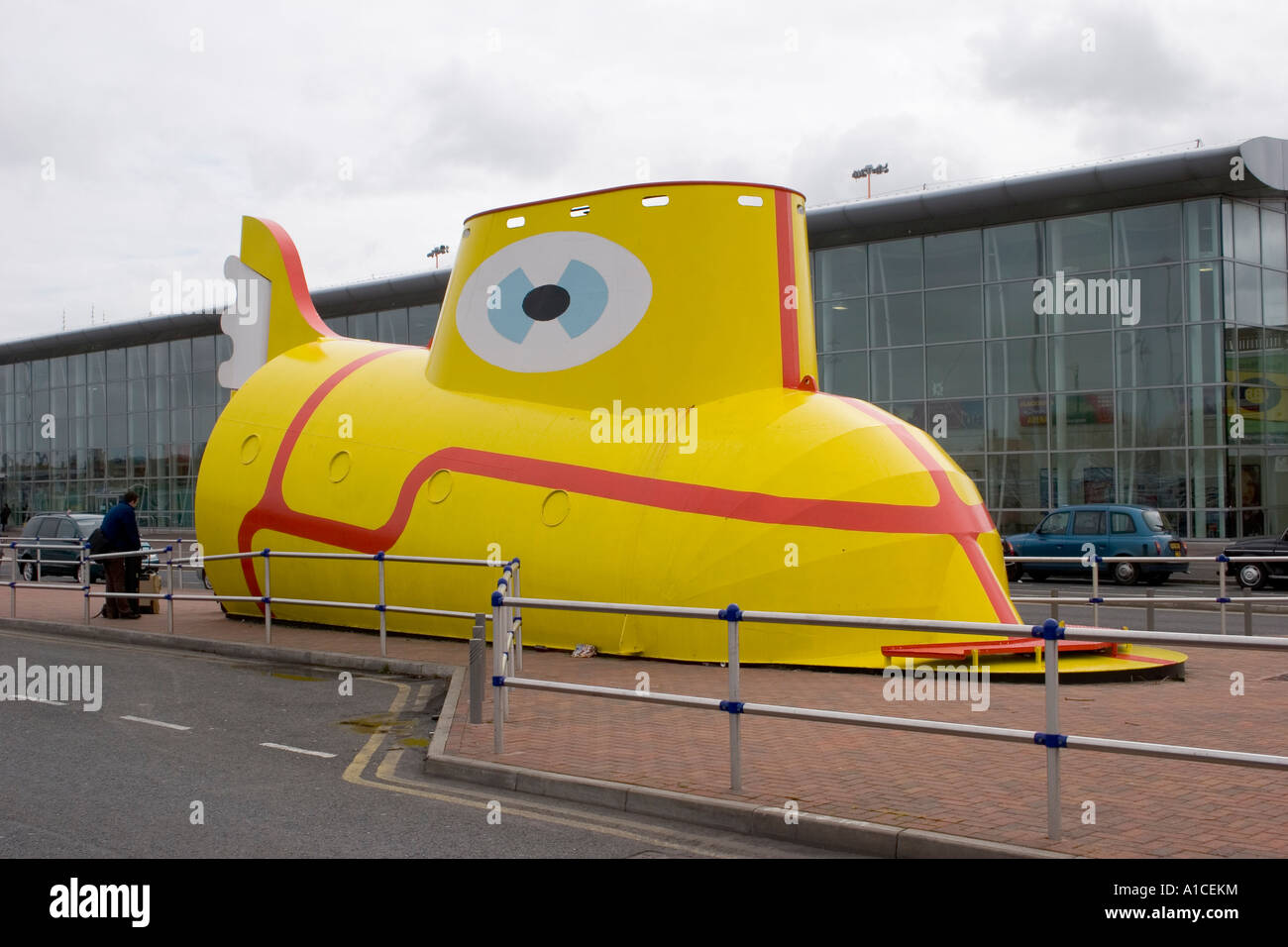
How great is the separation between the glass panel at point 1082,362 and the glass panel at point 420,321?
909 inches

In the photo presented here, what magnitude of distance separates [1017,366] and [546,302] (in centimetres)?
2252

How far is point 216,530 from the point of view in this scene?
56.3 feet

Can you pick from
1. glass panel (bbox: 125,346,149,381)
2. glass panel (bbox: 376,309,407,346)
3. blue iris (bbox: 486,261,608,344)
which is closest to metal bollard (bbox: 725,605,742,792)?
blue iris (bbox: 486,261,608,344)

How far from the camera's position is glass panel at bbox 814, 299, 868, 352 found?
3681cm

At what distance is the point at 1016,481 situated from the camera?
3406 centimetres

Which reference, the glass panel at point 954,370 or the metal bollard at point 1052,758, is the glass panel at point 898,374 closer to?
the glass panel at point 954,370

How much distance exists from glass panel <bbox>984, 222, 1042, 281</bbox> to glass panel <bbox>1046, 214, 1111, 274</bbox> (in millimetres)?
352

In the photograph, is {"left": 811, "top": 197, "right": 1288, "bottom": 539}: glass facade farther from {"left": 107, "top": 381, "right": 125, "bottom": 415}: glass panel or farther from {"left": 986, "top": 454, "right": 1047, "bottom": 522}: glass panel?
{"left": 107, "top": 381, "right": 125, "bottom": 415}: glass panel

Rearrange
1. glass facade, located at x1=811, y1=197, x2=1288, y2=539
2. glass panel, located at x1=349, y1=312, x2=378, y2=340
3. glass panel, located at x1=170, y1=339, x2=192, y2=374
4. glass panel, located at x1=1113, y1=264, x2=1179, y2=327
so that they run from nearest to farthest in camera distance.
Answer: glass facade, located at x1=811, y1=197, x2=1288, y2=539 < glass panel, located at x1=1113, y1=264, x2=1179, y2=327 < glass panel, located at x1=349, y1=312, x2=378, y2=340 < glass panel, located at x1=170, y1=339, x2=192, y2=374

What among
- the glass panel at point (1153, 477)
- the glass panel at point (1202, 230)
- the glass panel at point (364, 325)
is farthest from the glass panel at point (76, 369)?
the glass panel at point (1202, 230)

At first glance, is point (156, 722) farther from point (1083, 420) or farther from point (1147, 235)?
point (1147, 235)

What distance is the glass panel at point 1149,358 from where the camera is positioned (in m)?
31.4

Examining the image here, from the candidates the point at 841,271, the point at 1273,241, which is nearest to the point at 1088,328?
the point at 1273,241
